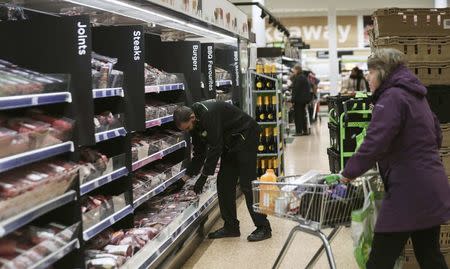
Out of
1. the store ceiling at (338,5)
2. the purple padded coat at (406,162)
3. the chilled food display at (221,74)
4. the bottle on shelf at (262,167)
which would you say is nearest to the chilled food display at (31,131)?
the purple padded coat at (406,162)

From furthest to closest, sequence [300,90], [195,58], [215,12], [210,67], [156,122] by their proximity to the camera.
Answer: [300,90]
[210,67]
[215,12]
[195,58]
[156,122]

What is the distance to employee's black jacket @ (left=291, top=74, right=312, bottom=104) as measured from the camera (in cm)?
1625

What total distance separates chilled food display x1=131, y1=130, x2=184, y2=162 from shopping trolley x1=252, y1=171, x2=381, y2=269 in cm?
183

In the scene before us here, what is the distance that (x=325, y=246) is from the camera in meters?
3.34

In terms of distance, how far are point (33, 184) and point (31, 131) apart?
32 cm

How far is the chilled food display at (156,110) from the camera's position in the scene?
18.5 feet

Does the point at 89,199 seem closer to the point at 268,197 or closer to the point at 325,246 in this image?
the point at 268,197

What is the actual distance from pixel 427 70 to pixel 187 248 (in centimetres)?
260

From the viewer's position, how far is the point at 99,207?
432 cm

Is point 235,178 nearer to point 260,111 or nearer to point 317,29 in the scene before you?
point 260,111

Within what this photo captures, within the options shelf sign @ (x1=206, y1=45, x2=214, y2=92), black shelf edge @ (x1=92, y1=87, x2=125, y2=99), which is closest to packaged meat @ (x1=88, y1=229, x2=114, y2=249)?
black shelf edge @ (x1=92, y1=87, x2=125, y2=99)

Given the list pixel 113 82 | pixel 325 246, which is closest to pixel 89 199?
pixel 113 82

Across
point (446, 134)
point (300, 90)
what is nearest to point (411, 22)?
point (446, 134)

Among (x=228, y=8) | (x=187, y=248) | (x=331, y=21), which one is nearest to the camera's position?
(x=187, y=248)
